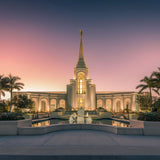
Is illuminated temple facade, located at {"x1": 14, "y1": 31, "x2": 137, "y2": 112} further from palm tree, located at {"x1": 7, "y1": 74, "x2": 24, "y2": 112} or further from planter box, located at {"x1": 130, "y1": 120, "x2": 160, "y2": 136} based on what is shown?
planter box, located at {"x1": 130, "y1": 120, "x2": 160, "y2": 136}

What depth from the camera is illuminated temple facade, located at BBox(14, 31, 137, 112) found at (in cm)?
5128

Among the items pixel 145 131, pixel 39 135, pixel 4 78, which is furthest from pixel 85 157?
pixel 4 78

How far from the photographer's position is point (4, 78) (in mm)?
28484

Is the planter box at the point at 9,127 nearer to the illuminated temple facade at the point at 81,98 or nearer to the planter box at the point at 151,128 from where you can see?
the planter box at the point at 151,128

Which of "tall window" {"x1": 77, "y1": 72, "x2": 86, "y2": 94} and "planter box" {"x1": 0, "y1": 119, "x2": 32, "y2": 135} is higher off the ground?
"tall window" {"x1": 77, "y1": 72, "x2": 86, "y2": 94}

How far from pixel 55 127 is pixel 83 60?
48.2 m

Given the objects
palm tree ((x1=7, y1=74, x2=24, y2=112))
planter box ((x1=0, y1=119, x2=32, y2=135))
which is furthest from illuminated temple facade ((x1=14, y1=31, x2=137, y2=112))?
planter box ((x1=0, y1=119, x2=32, y2=135))

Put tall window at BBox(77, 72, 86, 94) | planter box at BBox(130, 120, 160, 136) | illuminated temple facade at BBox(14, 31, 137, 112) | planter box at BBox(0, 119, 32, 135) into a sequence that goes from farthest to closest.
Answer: tall window at BBox(77, 72, 86, 94) < illuminated temple facade at BBox(14, 31, 137, 112) < planter box at BBox(0, 119, 32, 135) < planter box at BBox(130, 120, 160, 136)

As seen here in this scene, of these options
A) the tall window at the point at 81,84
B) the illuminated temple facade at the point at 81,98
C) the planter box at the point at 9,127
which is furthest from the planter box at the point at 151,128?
the tall window at the point at 81,84

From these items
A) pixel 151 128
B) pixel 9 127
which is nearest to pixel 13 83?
pixel 9 127

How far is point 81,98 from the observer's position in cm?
5172

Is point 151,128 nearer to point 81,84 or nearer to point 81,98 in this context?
point 81,98

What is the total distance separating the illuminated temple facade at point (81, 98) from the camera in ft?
168

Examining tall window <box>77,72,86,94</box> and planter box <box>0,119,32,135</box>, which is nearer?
planter box <box>0,119,32,135</box>
